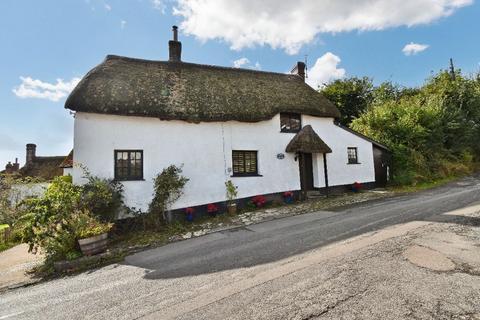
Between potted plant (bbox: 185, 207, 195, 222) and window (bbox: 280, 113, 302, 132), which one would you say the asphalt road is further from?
window (bbox: 280, 113, 302, 132)

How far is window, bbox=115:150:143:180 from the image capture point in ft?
32.9

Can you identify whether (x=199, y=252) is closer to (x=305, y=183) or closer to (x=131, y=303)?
(x=131, y=303)

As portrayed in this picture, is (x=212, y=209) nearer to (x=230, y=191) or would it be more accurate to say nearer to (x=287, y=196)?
(x=230, y=191)

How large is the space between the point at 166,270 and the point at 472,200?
11.4 metres

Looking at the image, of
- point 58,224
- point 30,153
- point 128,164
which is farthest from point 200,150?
point 30,153

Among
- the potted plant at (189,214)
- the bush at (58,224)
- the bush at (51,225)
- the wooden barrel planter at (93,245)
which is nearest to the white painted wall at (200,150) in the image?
the potted plant at (189,214)

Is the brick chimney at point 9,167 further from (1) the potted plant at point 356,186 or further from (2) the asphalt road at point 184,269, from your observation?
(1) the potted plant at point 356,186

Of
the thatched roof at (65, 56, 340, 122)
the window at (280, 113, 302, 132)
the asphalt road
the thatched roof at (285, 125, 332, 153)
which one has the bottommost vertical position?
the asphalt road

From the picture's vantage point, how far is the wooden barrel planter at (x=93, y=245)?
691 cm

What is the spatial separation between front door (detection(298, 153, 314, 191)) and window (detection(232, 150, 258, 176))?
9.30ft

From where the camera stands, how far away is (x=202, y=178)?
1137cm

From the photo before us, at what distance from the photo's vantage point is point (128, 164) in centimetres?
1020

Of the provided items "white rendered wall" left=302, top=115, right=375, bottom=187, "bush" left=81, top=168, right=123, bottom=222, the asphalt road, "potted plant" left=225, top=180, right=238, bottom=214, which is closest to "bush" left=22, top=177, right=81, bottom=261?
"bush" left=81, top=168, right=123, bottom=222

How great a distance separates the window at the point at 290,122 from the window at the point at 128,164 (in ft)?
24.0
